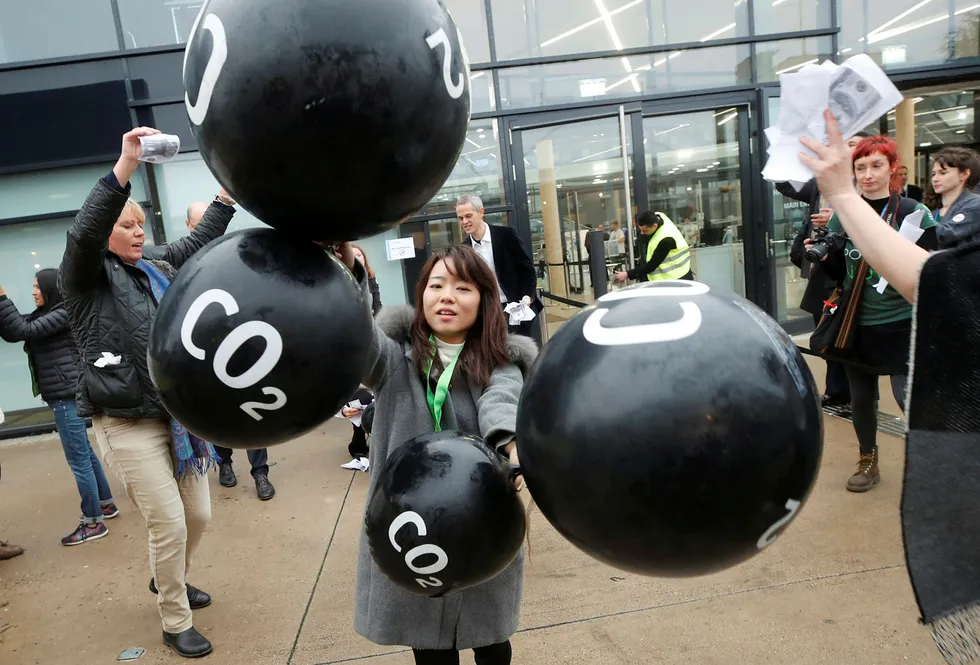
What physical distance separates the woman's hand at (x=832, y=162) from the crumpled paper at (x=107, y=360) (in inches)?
107

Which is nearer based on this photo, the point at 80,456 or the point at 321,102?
the point at 321,102

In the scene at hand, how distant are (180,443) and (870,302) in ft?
12.2

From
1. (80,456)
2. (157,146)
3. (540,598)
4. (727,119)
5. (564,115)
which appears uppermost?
(564,115)

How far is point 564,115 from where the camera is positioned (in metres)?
7.64

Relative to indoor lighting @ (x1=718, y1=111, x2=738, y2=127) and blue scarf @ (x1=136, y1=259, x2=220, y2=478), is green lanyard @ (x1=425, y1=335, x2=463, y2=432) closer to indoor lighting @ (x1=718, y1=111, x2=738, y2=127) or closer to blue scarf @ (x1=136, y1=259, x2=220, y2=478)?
blue scarf @ (x1=136, y1=259, x2=220, y2=478)

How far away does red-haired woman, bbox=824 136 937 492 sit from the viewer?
3877 mm

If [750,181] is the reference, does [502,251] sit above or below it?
below

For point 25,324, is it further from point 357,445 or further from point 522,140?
point 522,140

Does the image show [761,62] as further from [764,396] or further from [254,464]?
[764,396]

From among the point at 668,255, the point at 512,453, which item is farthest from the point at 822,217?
the point at 512,453

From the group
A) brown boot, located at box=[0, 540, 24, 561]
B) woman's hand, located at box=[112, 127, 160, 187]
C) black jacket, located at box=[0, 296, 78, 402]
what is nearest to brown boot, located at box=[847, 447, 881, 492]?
woman's hand, located at box=[112, 127, 160, 187]

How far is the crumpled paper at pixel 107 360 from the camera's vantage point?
2939mm

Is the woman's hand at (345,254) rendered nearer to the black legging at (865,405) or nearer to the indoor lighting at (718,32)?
the black legging at (865,405)

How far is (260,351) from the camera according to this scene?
135cm
